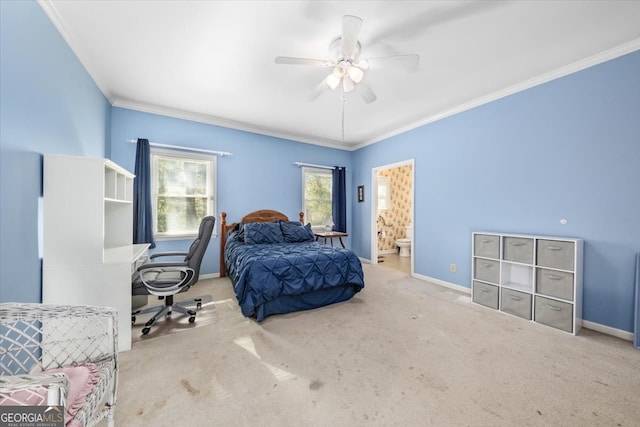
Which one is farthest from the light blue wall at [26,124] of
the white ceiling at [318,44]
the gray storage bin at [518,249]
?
the gray storage bin at [518,249]

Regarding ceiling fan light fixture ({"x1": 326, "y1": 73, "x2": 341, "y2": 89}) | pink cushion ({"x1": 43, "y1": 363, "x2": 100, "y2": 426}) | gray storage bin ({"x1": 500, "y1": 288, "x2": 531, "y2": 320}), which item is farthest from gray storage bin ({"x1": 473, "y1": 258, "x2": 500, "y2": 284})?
pink cushion ({"x1": 43, "y1": 363, "x2": 100, "y2": 426})

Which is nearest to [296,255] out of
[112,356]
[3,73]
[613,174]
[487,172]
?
[112,356]

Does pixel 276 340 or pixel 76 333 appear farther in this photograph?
pixel 276 340

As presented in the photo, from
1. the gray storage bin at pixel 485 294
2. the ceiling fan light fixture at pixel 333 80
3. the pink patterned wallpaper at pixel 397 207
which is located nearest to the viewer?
the ceiling fan light fixture at pixel 333 80

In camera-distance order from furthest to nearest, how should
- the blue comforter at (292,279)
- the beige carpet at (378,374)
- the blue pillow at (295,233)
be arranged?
the blue pillow at (295,233) < the blue comforter at (292,279) < the beige carpet at (378,374)

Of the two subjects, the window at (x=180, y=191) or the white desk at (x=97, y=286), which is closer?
the white desk at (x=97, y=286)

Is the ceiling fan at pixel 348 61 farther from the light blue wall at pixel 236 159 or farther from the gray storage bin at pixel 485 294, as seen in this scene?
the gray storage bin at pixel 485 294

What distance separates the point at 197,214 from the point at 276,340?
274cm

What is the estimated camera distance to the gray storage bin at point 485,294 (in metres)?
2.89

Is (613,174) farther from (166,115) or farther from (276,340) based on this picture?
(166,115)

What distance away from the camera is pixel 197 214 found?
4051 millimetres

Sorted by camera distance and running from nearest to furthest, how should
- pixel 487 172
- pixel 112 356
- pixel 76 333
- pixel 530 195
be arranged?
pixel 112 356 < pixel 76 333 < pixel 530 195 < pixel 487 172

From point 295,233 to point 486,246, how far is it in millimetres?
2707

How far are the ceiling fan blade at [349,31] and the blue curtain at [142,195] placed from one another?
3155 mm
